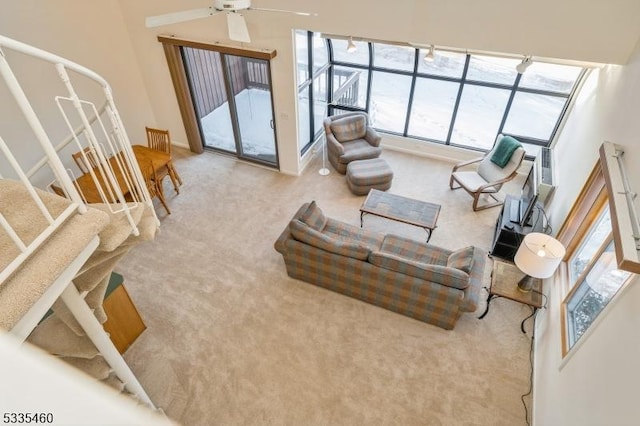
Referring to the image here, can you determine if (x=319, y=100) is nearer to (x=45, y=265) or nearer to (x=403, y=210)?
(x=403, y=210)

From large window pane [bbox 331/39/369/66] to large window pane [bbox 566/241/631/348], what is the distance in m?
5.00

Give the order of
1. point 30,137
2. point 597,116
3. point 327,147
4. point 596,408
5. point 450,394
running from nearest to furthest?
point 596,408
point 450,394
point 597,116
point 30,137
point 327,147

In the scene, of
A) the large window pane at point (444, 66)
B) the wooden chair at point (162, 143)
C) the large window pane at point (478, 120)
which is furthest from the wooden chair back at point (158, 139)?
the large window pane at point (478, 120)

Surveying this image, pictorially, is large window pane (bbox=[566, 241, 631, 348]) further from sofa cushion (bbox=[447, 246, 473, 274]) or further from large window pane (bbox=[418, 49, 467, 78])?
large window pane (bbox=[418, 49, 467, 78])

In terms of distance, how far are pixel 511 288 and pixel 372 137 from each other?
3595mm

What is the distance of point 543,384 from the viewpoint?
3.39 metres

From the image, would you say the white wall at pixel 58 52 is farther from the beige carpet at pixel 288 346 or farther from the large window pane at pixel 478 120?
the large window pane at pixel 478 120

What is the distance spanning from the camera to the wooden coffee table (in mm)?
5082

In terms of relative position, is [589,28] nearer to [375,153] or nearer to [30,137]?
[375,153]

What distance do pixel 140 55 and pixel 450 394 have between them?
6.71m

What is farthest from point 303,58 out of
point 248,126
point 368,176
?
point 368,176

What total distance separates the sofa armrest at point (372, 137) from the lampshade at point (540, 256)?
3.53 metres

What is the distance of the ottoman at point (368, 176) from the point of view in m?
5.89

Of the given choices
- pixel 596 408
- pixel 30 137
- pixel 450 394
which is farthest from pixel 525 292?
pixel 30 137
